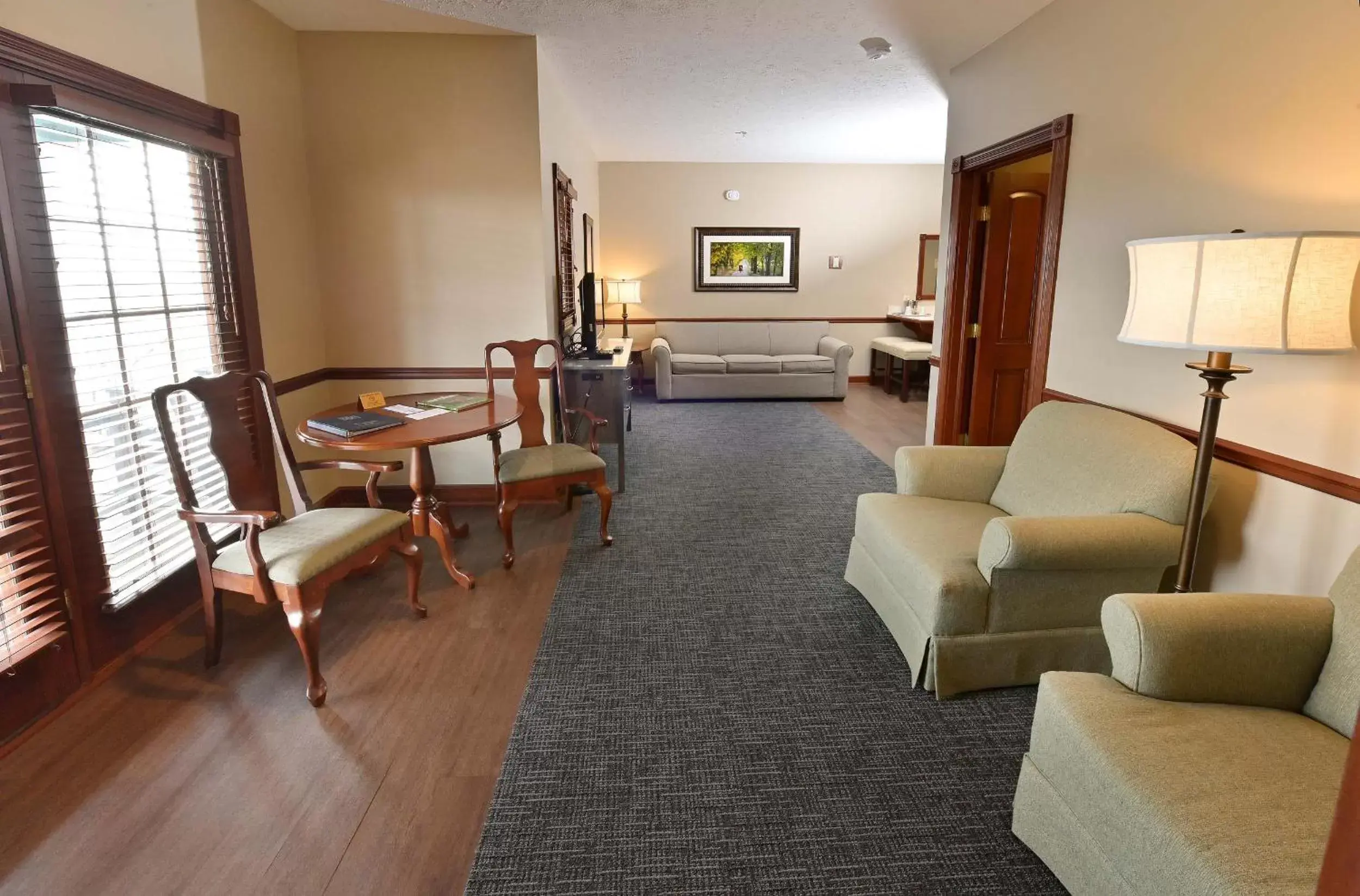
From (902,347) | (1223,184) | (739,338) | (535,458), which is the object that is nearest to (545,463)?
(535,458)

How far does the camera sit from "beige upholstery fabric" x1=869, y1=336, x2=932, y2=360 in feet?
23.2

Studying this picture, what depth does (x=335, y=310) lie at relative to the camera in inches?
151

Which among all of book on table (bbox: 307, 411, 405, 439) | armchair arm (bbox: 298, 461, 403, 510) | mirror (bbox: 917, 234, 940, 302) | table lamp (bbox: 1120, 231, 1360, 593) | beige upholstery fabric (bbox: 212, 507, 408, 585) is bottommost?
beige upholstery fabric (bbox: 212, 507, 408, 585)

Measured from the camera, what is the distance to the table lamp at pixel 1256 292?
158cm

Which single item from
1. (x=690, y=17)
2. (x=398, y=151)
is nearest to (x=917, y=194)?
(x=690, y=17)

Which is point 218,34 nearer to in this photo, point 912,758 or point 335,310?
point 335,310

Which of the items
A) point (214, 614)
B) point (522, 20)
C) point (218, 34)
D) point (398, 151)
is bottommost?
point (214, 614)

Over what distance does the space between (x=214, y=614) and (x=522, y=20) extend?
9.28ft

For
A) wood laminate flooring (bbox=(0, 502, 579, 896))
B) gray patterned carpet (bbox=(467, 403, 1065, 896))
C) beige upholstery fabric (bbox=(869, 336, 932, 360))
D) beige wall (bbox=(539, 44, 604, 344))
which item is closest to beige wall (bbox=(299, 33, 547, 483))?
beige wall (bbox=(539, 44, 604, 344))

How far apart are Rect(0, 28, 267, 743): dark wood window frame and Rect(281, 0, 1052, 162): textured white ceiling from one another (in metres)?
1.22

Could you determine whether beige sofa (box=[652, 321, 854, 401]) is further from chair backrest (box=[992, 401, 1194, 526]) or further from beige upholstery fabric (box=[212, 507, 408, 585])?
beige upholstery fabric (box=[212, 507, 408, 585])

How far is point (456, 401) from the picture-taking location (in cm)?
333

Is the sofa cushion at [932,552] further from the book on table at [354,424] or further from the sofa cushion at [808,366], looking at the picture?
the sofa cushion at [808,366]

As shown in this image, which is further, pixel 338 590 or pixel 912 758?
pixel 338 590
